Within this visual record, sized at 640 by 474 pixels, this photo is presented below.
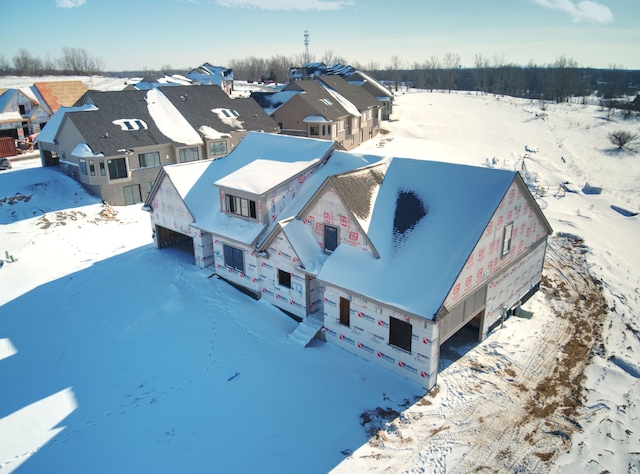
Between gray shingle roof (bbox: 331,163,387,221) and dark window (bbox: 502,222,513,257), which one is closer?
gray shingle roof (bbox: 331,163,387,221)

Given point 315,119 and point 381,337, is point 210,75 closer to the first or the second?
point 315,119

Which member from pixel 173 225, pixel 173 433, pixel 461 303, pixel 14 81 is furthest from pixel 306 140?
pixel 14 81

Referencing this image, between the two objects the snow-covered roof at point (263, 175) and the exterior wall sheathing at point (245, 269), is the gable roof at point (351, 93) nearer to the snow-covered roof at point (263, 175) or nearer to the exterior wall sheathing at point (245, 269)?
the snow-covered roof at point (263, 175)

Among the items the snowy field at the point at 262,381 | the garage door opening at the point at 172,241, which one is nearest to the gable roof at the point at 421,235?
the snowy field at the point at 262,381

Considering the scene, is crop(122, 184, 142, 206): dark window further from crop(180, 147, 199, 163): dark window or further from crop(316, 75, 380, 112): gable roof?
crop(316, 75, 380, 112): gable roof

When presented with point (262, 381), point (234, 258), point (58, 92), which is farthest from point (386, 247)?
point (58, 92)

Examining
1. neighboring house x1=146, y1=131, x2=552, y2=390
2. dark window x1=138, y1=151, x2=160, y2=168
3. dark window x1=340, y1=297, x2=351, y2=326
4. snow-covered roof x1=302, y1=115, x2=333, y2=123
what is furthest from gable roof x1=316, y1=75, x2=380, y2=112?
dark window x1=340, y1=297, x2=351, y2=326
